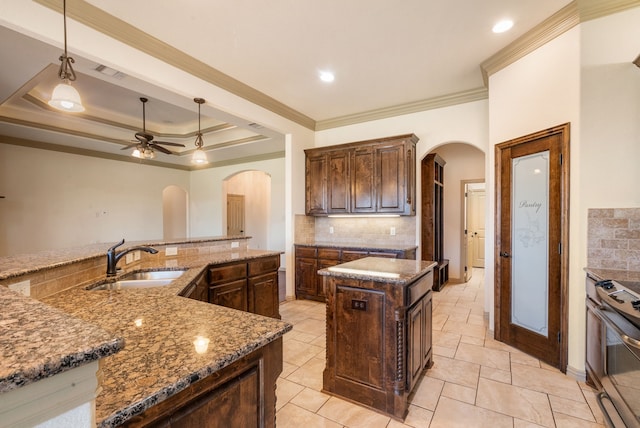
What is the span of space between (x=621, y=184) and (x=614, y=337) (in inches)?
48.8

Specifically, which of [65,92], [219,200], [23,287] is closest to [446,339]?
[23,287]

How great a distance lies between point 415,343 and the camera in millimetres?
2170

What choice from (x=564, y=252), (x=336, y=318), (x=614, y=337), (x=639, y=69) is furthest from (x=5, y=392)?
(x=639, y=69)

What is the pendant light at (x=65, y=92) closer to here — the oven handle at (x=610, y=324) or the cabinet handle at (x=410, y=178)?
the oven handle at (x=610, y=324)

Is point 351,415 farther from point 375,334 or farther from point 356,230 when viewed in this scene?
point 356,230

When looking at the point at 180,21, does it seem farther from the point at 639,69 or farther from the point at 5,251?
the point at 5,251

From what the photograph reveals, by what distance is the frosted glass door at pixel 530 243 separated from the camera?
2.72 m

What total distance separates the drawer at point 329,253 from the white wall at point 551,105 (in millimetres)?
2084

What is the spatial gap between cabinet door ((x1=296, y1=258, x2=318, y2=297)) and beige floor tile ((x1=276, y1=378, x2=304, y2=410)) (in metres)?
2.17

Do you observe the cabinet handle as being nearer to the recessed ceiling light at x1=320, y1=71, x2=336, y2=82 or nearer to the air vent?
the recessed ceiling light at x1=320, y1=71, x2=336, y2=82

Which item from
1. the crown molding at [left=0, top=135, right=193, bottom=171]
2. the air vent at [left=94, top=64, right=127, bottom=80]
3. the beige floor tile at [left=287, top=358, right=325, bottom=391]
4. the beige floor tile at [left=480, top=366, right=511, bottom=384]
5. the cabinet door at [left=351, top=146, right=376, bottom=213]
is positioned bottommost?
the beige floor tile at [left=287, top=358, right=325, bottom=391]

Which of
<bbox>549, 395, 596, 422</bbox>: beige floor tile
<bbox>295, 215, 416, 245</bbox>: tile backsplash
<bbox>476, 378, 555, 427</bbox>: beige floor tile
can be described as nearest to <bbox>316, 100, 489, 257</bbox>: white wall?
<bbox>295, 215, 416, 245</bbox>: tile backsplash

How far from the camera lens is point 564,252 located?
2.50 meters

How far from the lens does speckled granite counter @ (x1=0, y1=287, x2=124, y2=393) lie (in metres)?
0.45
